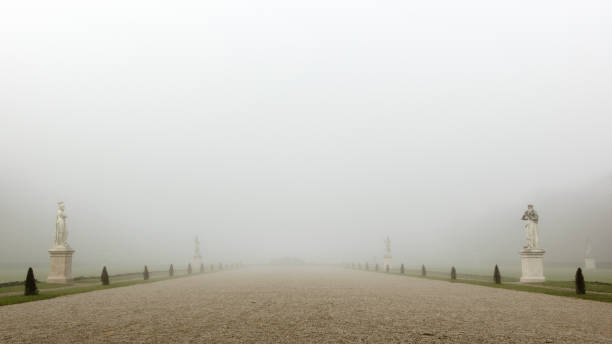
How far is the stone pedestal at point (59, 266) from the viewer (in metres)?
30.5

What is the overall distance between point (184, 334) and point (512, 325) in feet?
29.9

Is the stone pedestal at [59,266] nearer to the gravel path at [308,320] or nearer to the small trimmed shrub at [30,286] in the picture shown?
the small trimmed shrub at [30,286]

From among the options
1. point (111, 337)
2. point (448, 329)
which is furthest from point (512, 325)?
point (111, 337)

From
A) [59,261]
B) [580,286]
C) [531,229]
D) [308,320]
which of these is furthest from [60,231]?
[531,229]

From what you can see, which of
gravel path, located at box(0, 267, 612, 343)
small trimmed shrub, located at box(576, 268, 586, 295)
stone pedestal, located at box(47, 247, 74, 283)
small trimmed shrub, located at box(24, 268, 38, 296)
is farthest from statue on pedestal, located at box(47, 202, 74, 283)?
small trimmed shrub, located at box(576, 268, 586, 295)

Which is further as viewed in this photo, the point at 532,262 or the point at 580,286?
the point at 532,262

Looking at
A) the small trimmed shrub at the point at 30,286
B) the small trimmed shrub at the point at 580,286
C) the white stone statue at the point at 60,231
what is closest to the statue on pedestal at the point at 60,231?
the white stone statue at the point at 60,231

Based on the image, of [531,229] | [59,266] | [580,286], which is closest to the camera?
[580,286]

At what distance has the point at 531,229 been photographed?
33.2 m

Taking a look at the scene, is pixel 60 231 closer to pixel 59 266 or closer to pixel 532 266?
pixel 59 266

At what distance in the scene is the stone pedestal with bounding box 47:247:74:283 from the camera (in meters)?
30.5

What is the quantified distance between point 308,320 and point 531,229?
85.4 feet

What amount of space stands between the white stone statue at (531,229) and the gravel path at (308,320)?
14.0 meters

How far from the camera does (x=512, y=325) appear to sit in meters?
12.6
